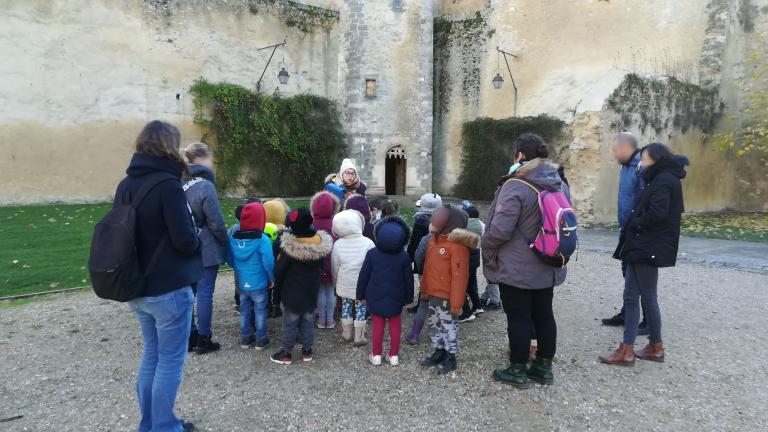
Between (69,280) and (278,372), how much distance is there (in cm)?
415

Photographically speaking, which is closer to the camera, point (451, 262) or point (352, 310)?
point (451, 262)

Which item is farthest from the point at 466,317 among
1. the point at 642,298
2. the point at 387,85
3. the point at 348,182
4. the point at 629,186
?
the point at 387,85

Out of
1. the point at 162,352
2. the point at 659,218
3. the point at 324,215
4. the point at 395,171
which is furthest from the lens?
the point at 395,171

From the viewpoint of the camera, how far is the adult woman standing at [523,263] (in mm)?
3102

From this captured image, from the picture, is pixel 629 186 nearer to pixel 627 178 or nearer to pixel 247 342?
pixel 627 178

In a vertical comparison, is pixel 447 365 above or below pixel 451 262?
below

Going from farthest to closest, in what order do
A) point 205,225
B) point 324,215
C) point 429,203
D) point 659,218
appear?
1. point 429,203
2. point 324,215
3. point 205,225
4. point 659,218

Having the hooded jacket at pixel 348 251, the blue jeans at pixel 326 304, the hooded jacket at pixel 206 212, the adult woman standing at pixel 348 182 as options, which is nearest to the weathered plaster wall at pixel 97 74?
the adult woman standing at pixel 348 182

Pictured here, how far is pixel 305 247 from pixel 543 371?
1.95m

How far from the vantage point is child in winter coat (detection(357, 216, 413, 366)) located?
11.9ft

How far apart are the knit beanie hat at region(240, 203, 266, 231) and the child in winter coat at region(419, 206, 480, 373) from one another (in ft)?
4.69

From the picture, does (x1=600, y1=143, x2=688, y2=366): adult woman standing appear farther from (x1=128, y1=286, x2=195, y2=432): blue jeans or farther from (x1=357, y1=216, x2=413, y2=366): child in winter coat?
(x1=128, y1=286, x2=195, y2=432): blue jeans

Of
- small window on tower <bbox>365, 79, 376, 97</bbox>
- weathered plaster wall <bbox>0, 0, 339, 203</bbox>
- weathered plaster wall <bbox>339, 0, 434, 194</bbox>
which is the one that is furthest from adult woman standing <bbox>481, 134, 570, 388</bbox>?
weathered plaster wall <bbox>0, 0, 339, 203</bbox>

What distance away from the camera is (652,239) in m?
3.54
